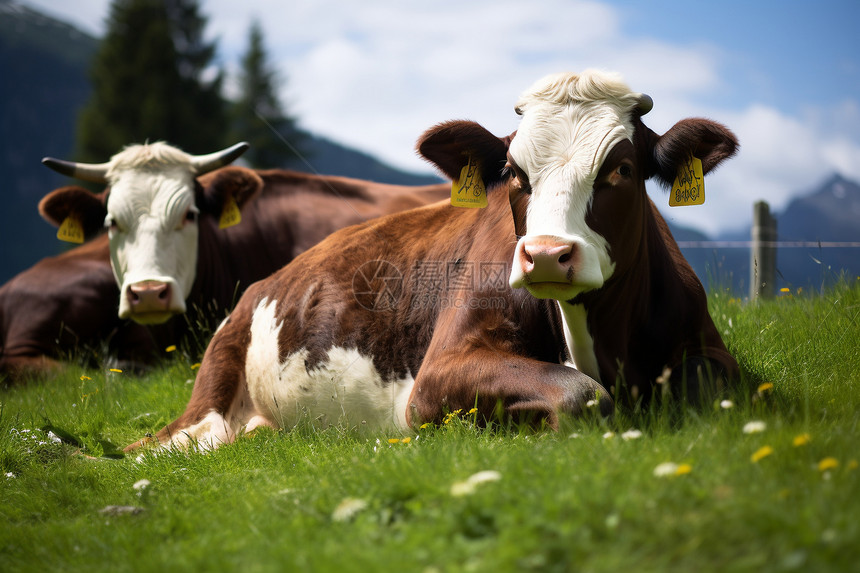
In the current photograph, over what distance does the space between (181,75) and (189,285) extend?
1379 inches

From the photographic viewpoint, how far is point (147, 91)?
3941cm

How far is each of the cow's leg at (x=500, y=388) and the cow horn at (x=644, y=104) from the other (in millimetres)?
1602

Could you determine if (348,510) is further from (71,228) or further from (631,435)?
(71,228)

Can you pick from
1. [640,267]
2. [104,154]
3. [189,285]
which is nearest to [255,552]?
[640,267]

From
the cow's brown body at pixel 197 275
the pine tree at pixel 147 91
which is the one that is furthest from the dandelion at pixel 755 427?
the pine tree at pixel 147 91

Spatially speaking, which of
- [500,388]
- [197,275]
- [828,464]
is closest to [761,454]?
[828,464]

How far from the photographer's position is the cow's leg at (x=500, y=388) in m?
4.06

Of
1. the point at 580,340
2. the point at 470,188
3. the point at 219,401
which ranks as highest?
the point at 470,188

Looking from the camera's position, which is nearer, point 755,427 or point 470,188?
point 755,427

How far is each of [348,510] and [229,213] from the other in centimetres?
694

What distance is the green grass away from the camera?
7.91ft

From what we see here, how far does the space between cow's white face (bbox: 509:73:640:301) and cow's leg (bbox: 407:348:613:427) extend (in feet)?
1.68

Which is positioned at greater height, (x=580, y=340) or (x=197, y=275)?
(x=580, y=340)

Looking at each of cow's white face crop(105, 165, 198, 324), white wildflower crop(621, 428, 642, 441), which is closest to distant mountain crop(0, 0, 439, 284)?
cow's white face crop(105, 165, 198, 324)
